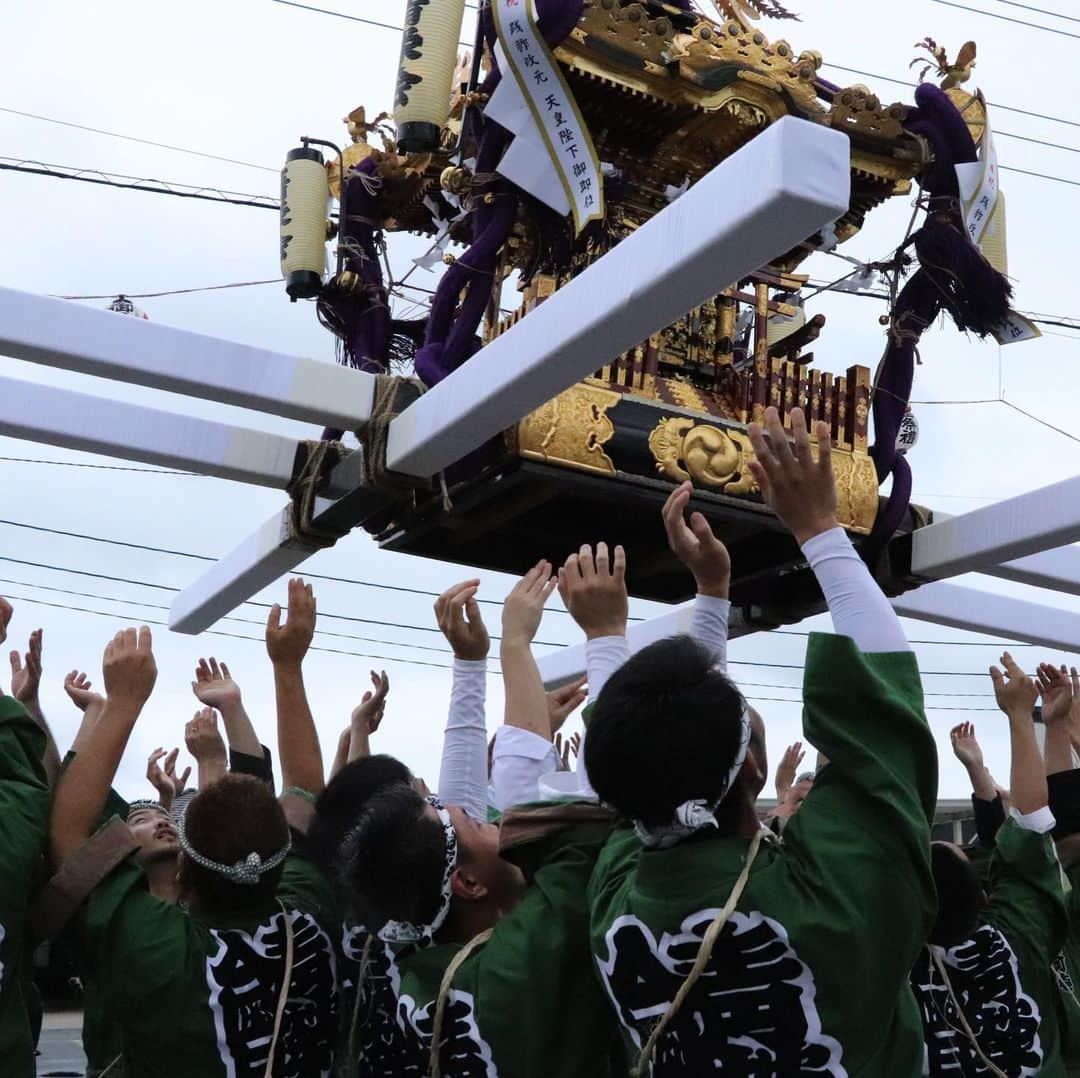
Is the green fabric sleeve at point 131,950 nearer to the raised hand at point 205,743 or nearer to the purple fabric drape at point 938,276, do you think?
the raised hand at point 205,743

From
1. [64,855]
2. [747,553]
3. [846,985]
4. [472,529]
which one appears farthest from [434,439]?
[846,985]

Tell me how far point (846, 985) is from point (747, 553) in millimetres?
3744

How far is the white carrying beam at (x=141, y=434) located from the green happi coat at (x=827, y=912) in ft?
12.3

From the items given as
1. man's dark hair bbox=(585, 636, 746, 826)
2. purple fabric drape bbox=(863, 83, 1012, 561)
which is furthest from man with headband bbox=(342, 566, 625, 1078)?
purple fabric drape bbox=(863, 83, 1012, 561)

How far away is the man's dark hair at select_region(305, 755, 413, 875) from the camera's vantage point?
8.18 feet

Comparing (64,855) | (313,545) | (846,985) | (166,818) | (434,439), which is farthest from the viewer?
(313,545)

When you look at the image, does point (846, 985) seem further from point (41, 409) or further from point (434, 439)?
point (41, 409)

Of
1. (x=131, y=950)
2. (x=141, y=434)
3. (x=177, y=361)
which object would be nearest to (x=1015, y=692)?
(x=131, y=950)

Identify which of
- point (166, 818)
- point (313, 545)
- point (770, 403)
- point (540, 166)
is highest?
point (540, 166)

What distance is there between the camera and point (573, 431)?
4.61m

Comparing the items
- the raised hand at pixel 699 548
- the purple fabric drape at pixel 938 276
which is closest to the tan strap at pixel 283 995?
the raised hand at pixel 699 548

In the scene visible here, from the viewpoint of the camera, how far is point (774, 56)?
514 centimetres

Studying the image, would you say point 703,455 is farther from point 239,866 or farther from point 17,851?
point 17,851

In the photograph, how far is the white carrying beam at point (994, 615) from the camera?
6.19 m
